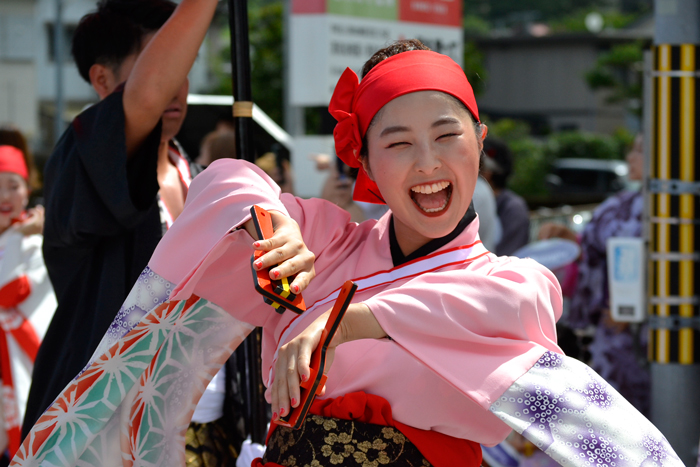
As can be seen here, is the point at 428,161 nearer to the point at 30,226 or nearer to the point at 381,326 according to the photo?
the point at 381,326

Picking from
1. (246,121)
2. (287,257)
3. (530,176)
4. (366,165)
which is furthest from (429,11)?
(530,176)

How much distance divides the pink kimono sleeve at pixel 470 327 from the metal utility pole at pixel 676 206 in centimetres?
232

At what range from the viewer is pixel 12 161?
3736 millimetres

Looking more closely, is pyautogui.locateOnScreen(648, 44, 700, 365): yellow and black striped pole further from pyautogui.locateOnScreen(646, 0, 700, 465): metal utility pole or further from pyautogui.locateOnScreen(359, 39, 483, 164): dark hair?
pyautogui.locateOnScreen(359, 39, 483, 164): dark hair

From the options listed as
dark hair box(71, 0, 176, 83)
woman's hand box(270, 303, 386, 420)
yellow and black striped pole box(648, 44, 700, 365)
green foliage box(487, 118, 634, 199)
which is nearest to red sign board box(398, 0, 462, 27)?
yellow and black striped pole box(648, 44, 700, 365)

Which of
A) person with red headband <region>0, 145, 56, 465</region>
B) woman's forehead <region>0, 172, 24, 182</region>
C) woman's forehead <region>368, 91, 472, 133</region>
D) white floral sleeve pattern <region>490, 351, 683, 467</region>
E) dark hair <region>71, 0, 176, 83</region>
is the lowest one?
person with red headband <region>0, 145, 56, 465</region>

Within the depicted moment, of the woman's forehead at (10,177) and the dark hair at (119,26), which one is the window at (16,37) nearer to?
the woman's forehead at (10,177)

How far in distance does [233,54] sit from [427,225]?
78 cm

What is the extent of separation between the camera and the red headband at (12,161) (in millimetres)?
3705

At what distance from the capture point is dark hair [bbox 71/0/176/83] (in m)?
2.02

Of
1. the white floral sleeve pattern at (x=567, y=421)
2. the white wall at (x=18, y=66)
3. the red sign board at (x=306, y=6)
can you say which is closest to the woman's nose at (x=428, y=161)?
the white floral sleeve pattern at (x=567, y=421)

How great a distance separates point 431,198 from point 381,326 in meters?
0.31

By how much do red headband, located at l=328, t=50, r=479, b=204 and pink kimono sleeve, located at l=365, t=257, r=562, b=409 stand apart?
366mm

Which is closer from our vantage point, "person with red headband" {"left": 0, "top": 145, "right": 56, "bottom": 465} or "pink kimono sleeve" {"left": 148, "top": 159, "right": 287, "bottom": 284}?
"pink kimono sleeve" {"left": 148, "top": 159, "right": 287, "bottom": 284}
